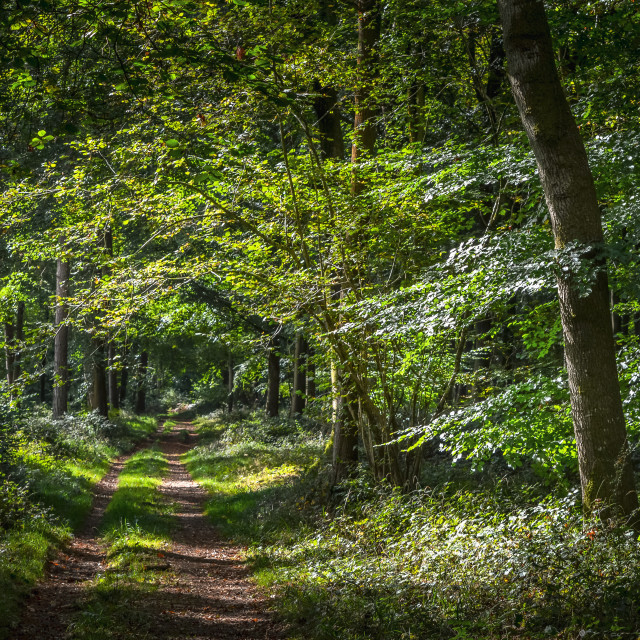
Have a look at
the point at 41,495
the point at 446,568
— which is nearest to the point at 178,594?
the point at 446,568

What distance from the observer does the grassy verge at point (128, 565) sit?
593cm

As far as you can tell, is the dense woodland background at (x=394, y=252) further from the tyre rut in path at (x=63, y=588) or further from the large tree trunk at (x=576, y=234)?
the tyre rut in path at (x=63, y=588)

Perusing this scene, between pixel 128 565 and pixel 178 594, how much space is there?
126 cm

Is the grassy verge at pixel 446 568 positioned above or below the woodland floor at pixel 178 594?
above

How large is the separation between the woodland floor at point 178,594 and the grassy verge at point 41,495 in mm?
220

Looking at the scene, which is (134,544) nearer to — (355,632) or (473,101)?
(355,632)

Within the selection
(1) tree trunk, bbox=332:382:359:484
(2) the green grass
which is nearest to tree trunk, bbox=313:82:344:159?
(1) tree trunk, bbox=332:382:359:484

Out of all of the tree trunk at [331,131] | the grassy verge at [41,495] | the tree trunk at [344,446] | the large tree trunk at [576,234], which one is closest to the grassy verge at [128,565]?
the grassy verge at [41,495]

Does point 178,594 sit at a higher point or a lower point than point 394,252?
lower

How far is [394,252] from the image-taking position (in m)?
9.07

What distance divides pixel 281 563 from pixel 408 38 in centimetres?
786

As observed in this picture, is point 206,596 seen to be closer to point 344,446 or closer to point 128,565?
point 128,565

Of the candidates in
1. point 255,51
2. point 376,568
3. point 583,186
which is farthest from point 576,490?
point 255,51

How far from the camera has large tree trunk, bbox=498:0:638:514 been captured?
498 cm
